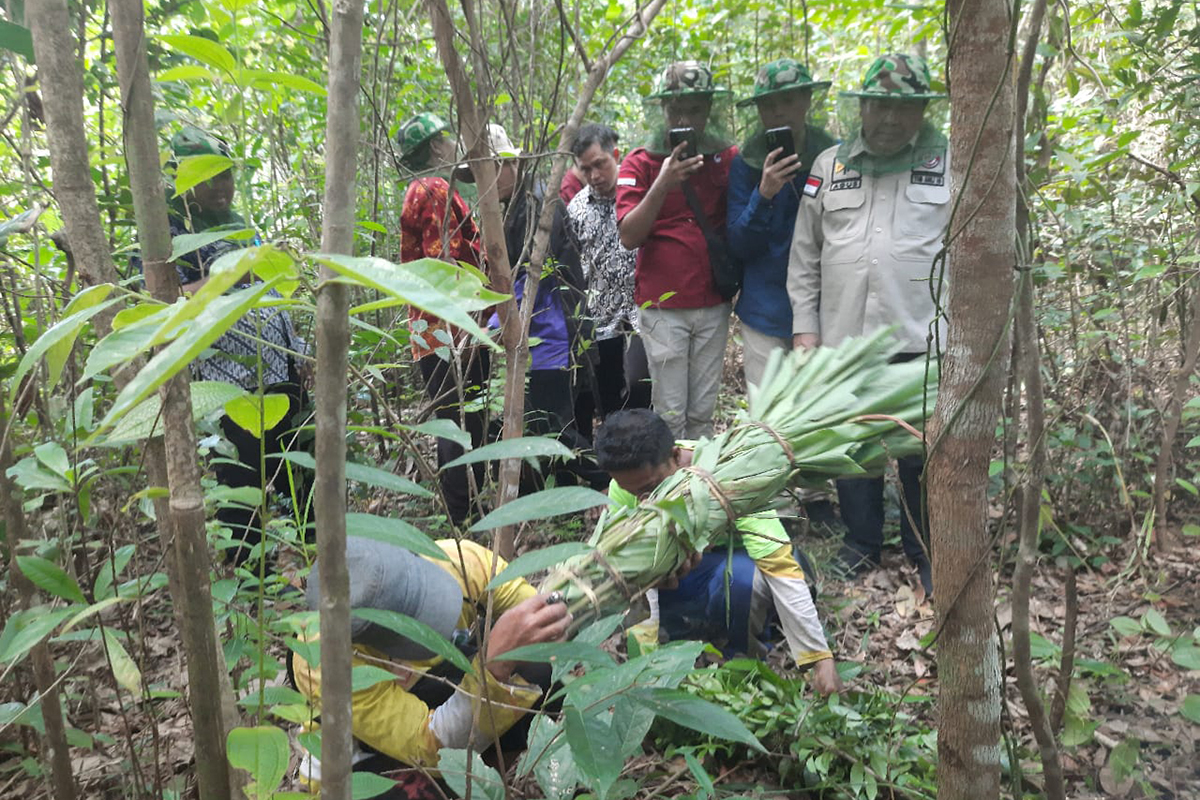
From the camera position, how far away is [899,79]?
2.79 meters

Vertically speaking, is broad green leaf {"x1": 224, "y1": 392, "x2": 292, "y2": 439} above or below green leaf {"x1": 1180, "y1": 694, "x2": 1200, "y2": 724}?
above

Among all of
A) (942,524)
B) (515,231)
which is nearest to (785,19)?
(515,231)

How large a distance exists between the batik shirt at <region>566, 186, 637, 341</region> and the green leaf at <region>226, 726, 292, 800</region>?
295cm

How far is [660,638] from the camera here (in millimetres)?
2691

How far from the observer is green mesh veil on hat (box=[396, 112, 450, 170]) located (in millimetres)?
2982

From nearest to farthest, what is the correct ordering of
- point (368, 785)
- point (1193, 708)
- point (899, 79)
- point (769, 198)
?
point (368, 785) → point (1193, 708) → point (899, 79) → point (769, 198)

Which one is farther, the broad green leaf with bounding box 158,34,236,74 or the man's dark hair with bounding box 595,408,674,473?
the man's dark hair with bounding box 595,408,674,473

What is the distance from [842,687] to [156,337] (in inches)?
88.4

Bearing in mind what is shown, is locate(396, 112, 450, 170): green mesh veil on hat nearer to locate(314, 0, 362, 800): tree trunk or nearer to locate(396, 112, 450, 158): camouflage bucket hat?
locate(396, 112, 450, 158): camouflage bucket hat

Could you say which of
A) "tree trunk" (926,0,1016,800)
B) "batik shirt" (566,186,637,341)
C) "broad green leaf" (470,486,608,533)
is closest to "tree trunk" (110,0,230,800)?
"broad green leaf" (470,486,608,533)

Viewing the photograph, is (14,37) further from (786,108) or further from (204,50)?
(786,108)

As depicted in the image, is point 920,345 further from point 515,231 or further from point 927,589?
point 515,231

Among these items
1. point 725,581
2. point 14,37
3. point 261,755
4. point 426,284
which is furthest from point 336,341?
point 725,581

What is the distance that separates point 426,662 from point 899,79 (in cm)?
248
